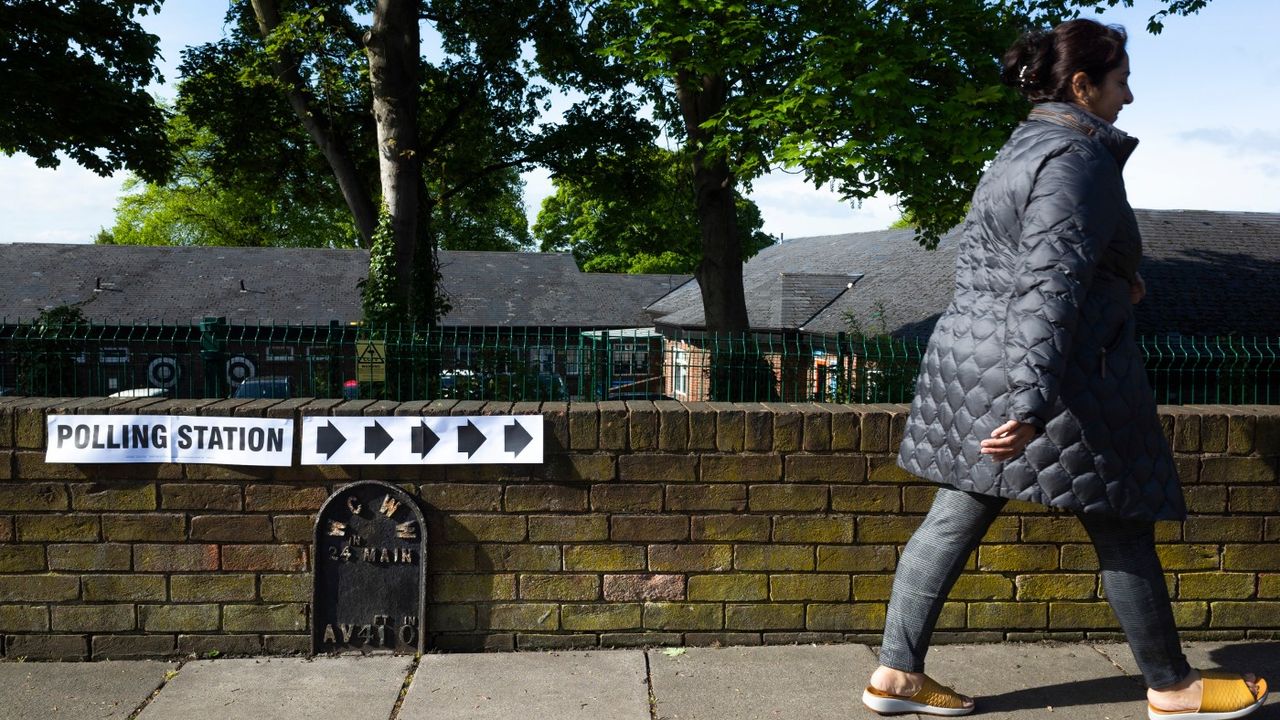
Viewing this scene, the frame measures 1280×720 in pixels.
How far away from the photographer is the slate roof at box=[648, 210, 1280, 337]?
2431 centimetres

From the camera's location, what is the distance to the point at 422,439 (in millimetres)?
4125

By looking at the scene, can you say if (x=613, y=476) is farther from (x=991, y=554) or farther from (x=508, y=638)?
(x=991, y=554)

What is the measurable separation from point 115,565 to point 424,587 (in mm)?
1220

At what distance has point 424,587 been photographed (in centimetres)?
416

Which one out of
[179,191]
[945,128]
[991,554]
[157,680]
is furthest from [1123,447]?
[179,191]

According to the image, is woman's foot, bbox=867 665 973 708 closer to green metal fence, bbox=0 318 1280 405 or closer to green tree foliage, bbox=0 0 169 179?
green metal fence, bbox=0 318 1280 405

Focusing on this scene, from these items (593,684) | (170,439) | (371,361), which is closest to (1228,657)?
(593,684)

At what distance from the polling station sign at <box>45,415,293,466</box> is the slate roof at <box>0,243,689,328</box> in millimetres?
34383

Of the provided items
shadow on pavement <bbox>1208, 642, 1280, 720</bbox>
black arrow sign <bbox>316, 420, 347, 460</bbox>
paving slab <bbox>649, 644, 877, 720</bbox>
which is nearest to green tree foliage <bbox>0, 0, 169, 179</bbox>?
black arrow sign <bbox>316, 420, 347, 460</bbox>

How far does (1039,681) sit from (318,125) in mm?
15609

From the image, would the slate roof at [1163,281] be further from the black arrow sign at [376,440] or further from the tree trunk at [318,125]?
the black arrow sign at [376,440]

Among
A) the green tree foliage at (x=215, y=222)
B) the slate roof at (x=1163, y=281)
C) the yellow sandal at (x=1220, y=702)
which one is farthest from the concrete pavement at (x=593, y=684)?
the green tree foliage at (x=215, y=222)

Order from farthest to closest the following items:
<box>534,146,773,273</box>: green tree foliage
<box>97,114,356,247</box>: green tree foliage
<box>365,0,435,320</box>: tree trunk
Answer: <box>97,114,356,247</box>: green tree foliage < <box>534,146,773,273</box>: green tree foliage < <box>365,0,435,320</box>: tree trunk

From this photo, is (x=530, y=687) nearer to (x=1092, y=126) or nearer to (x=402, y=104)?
(x=1092, y=126)
